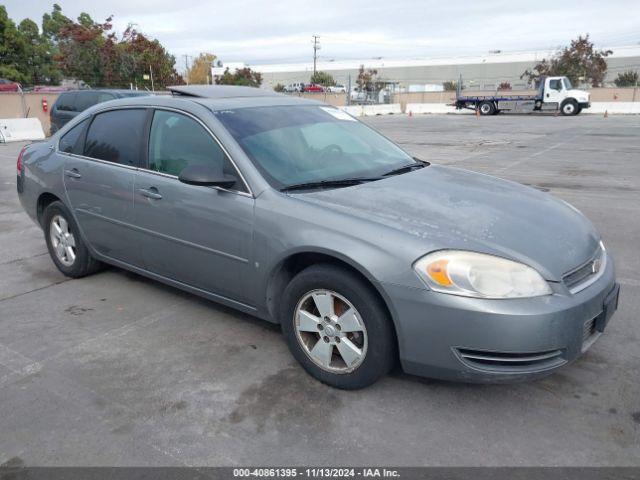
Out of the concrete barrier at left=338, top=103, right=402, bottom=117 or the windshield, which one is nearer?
the windshield

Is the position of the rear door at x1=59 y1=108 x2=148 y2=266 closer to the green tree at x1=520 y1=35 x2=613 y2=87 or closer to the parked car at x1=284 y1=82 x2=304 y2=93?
the parked car at x1=284 y1=82 x2=304 y2=93

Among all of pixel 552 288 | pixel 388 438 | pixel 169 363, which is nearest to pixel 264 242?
pixel 169 363

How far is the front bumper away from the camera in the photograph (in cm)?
255

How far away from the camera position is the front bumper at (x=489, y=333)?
100 inches

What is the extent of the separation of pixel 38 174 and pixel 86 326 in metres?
1.82

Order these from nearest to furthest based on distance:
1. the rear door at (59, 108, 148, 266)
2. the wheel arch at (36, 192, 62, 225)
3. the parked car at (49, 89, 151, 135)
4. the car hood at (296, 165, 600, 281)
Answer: the car hood at (296, 165, 600, 281)
the rear door at (59, 108, 148, 266)
the wheel arch at (36, 192, 62, 225)
the parked car at (49, 89, 151, 135)

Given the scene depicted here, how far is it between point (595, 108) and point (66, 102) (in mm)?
34419

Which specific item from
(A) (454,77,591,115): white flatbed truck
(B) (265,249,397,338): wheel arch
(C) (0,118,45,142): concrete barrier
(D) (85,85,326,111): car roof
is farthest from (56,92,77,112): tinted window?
(A) (454,77,591,115): white flatbed truck

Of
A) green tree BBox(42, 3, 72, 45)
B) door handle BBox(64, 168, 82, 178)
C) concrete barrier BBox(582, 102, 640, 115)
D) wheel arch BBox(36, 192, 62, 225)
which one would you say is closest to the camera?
door handle BBox(64, 168, 82, 178)

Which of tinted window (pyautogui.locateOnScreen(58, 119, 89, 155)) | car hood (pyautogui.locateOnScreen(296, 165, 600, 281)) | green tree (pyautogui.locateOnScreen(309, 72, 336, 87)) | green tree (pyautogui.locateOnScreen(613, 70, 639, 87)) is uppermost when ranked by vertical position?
green tree (pyautogui.locateOnScreen(309, 72, 336, 87))

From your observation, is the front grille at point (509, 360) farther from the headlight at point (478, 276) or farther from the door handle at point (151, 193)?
the door handle at point (151, 193)

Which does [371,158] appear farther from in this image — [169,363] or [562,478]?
[562,478]

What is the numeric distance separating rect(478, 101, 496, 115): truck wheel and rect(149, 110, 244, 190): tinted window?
35.4 meters

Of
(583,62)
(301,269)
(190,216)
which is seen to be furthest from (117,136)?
(583,62)
